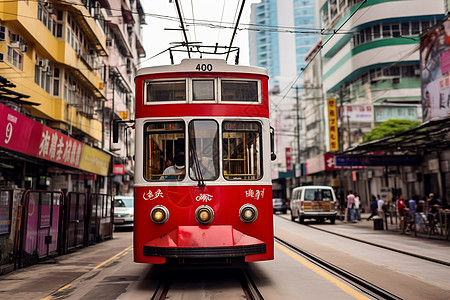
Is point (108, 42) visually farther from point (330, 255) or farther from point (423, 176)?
point (330, 255)

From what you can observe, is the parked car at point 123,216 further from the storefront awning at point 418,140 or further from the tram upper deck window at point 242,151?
the tram upper deck window at point 242,151

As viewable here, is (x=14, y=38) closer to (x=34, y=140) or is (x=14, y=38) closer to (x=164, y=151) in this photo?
(x=34, y=140)

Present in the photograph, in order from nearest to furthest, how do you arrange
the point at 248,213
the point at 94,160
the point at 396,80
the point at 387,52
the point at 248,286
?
the point at 248,286 → the point at 248,213 → the point at 94,160 → the point at 387,52 → the point at 396,80

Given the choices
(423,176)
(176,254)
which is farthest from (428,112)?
(176,254)

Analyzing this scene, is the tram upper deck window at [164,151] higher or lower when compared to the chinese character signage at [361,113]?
lower

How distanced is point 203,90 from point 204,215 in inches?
86.8

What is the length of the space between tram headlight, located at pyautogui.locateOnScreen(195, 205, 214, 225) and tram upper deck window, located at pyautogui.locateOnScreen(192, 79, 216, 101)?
1.92 metres

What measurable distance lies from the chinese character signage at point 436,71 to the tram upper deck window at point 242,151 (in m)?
15.4

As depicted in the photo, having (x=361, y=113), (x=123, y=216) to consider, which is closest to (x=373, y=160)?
(x=123, y=216)

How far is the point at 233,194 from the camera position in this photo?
844 centimetres

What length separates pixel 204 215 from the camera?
824 centimetres

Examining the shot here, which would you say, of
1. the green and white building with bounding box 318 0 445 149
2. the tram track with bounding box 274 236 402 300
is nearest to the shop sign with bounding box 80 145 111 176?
the tram track with bounding box 274 236 402 300

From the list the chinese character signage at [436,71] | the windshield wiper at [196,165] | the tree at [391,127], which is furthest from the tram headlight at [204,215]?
the tree at [391,127]

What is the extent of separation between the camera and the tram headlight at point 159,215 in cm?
823
